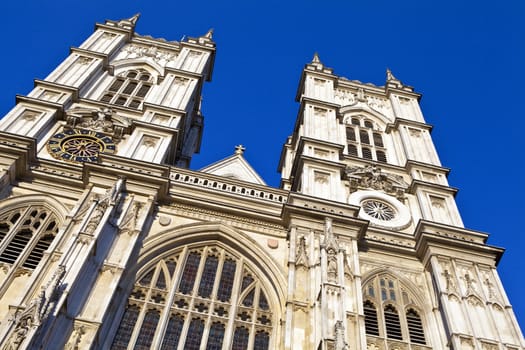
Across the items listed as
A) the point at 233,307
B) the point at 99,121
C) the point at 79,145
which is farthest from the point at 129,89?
the point at 233,307

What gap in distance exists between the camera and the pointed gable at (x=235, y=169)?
24922mm

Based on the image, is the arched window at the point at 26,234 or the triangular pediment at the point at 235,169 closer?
the arched window at the point at 26,234

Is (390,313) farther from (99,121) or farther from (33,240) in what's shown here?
(99,121)

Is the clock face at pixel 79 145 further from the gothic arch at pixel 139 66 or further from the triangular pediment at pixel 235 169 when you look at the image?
the gothic arch at pixel 139 66

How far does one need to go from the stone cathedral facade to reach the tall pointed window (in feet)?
0.94

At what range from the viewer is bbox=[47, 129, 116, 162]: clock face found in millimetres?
21172

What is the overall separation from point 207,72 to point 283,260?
1839 cm

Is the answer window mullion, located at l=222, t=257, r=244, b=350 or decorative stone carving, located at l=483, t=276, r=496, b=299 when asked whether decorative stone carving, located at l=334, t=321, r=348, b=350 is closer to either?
window mullion, located at l=222, t=257, r=244, b=350

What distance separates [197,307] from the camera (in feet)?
53.2

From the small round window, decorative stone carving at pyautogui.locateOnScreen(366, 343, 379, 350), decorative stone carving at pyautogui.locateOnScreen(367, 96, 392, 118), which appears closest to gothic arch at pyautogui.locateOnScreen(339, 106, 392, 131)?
decorative stone carving at pyautogui.locateOnScreen(367, 96, 392, 118)

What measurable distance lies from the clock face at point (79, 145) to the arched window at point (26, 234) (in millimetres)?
3302

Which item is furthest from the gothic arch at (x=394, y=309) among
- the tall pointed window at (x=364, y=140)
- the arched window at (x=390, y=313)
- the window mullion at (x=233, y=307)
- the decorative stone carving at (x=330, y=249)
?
the tall pointed window at (x=364, y=140)

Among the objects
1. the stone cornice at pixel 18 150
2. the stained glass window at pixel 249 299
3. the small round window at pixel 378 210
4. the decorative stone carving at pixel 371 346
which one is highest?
the small round window at pixel 378 210

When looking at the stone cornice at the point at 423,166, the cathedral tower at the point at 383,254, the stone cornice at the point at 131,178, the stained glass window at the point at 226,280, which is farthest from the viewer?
the stone cornice at the point at 423,166
